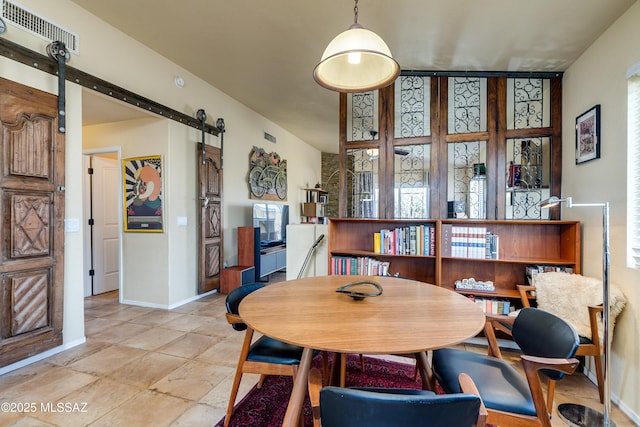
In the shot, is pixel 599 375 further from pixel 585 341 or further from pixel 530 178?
pixel 530 178

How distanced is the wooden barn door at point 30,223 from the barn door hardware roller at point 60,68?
0.04 m

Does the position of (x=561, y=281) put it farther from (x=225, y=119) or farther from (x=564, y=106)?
(x=225, y=119)

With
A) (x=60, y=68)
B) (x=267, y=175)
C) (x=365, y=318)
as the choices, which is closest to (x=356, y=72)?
(x=365, y=318)

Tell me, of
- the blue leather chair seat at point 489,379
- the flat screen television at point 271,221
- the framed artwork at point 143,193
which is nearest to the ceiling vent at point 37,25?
the framed artwork at point 143,193

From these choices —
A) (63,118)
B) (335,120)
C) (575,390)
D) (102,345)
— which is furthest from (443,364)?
(335,120)

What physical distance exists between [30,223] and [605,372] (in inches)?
155

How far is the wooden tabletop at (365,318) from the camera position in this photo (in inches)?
42.7

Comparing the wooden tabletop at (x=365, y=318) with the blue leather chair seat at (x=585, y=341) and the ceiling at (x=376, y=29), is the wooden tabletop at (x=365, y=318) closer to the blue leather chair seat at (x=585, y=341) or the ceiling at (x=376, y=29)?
the blue leather chair seat at (x=585, y=341)

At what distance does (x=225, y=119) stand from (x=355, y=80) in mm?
3295

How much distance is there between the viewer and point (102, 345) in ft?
8.69

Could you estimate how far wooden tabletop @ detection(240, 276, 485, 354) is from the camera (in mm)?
1085

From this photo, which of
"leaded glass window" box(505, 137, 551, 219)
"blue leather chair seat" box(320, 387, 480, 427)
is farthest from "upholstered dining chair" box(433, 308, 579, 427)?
"leaded glass window" box(505, 137, 551, 219)

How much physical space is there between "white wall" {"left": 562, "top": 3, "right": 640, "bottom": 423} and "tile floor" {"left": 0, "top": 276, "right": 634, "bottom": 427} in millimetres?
379

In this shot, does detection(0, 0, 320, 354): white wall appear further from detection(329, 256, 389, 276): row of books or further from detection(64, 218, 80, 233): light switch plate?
detection(329, 256, 389, 276): row of books
